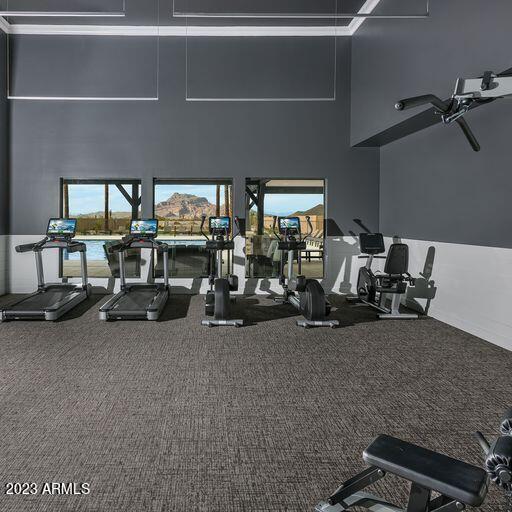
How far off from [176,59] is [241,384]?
6053 mm

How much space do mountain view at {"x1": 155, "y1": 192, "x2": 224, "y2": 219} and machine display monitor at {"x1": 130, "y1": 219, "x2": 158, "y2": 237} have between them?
927 mm

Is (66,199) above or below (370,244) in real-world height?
above

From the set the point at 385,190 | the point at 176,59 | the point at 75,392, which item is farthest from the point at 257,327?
the point at 176,59

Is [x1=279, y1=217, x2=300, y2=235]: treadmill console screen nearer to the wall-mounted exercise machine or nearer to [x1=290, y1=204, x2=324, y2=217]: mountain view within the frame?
[x1=290, y1=204, x2=324, y2=217]: mountain view

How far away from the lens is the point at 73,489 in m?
2.05

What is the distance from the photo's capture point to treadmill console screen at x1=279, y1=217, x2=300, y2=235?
7012mm

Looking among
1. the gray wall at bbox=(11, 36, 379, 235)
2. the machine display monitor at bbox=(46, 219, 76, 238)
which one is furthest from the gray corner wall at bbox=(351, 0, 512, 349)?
the machine display monitor at bbox=(46, 219, 76, 238)

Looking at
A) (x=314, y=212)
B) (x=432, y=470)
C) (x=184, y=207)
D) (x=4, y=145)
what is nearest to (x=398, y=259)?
(x=314, y=212)

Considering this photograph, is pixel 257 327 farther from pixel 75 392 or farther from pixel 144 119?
pixel 144 119

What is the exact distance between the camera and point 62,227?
21.7ft

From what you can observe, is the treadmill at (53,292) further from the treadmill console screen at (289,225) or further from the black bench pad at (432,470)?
the black bench pad at (432,470)

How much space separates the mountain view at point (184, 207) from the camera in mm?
7660

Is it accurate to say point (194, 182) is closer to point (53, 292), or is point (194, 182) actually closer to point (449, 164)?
point (53, 292)

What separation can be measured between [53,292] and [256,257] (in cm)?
337
